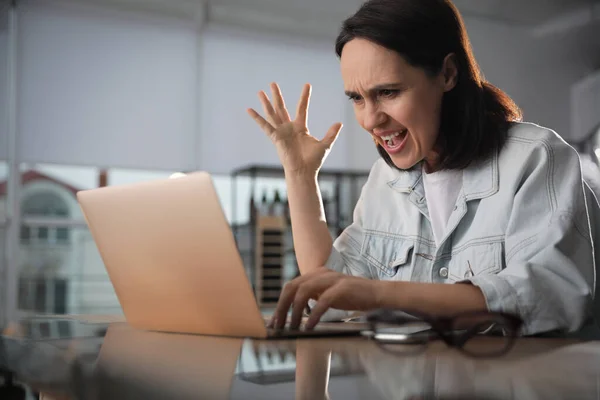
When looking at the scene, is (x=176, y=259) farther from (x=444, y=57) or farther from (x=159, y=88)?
(x=159, y=88)

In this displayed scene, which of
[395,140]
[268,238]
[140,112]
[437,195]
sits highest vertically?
[140,112]

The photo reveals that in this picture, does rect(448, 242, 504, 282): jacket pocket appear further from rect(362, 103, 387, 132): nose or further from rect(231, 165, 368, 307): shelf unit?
rect(231, 165, 368, 307): shelf unit

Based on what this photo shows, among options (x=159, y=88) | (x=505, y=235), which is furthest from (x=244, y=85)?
(x=505, y=235)

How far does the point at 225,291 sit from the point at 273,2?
17.6 ft

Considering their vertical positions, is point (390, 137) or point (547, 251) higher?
point (390, 137)

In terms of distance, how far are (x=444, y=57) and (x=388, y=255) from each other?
1.31 feet

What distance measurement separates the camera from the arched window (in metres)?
5.36

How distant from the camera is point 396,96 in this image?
1.31 metres

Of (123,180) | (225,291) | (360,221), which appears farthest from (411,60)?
(123,180)

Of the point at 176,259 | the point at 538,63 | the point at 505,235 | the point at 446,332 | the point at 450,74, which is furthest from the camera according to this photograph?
the point at 538,63

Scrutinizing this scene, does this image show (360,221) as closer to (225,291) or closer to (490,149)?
(490,149)

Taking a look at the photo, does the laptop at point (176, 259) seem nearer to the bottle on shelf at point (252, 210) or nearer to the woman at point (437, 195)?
the woman at point (437, 195)

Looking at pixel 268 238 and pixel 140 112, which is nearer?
pixel 268 238

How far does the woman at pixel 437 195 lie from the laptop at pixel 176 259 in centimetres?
12
